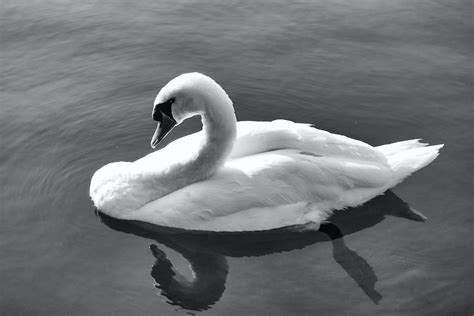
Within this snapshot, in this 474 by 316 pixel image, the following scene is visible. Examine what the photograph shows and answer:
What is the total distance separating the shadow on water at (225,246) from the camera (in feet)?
30.3

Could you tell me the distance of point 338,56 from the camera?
13.5m

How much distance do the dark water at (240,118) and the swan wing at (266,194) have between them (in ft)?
0.94

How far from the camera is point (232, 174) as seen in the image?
31.8 feet

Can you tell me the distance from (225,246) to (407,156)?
2.73 metres

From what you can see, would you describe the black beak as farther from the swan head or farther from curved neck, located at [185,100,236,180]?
curved neck, located at [185,100,236,180]

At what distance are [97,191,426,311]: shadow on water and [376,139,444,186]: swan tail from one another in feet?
1.38

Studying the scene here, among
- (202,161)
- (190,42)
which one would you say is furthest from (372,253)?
(190,42)

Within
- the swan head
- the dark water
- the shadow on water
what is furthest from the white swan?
the dark water

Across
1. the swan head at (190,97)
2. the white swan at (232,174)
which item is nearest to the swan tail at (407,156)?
the white swan at (232,174)

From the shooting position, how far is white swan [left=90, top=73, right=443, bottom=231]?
955 cm

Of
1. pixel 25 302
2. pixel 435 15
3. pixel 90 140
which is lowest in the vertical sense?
pixel 25 302

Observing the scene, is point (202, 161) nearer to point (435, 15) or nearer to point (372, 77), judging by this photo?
point (372, 77)

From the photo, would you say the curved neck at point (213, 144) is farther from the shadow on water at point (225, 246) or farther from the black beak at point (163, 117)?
the shadow on water at point (225, 246)

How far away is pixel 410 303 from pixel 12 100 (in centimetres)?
713
